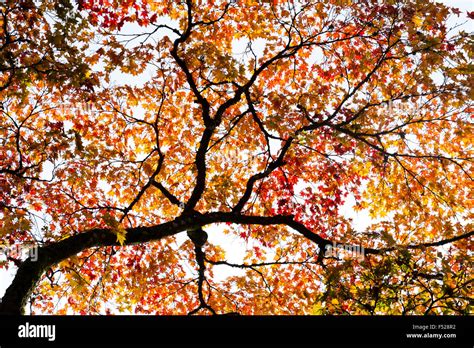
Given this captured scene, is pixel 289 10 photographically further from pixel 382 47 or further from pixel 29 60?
pixel 29 60

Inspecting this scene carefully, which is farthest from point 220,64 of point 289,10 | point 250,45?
point 289,10

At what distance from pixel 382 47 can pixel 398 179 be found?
4.11 meters

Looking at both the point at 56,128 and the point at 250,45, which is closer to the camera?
the point at 56,128

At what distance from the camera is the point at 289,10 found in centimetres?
1060

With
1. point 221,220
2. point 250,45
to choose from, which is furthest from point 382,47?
point 221,220

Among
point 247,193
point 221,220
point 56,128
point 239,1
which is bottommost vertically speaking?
point 221,220

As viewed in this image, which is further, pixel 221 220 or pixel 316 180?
pixel 316 180

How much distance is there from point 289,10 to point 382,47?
2470 mm

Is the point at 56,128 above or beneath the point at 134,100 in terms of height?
beneath
